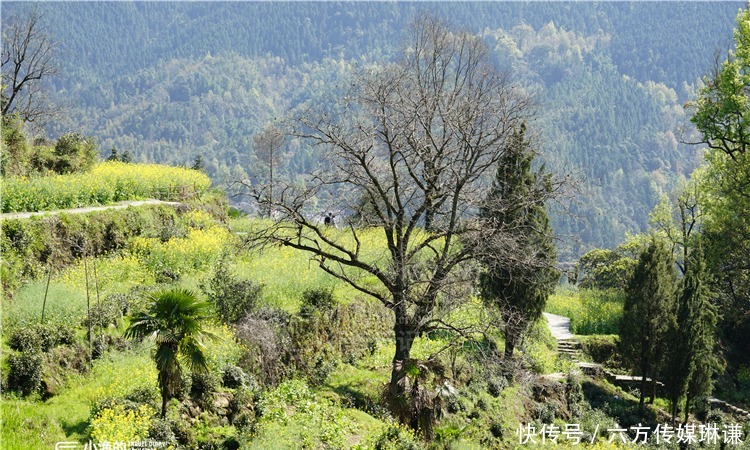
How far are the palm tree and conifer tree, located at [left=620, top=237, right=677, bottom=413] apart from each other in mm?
17677

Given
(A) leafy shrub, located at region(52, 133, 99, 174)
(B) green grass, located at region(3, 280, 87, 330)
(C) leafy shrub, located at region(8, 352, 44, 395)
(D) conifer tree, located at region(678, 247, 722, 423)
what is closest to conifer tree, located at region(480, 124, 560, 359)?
(D) conifer tree, located at region(678, 247, 722, 423)

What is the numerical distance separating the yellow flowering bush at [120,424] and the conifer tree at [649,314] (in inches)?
720

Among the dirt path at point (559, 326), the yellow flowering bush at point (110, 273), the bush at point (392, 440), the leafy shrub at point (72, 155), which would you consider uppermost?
the leafy shrub at point (72, 155)

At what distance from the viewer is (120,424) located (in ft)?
33.2

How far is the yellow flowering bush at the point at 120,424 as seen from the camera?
9.92 m

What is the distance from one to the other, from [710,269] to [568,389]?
447 inches

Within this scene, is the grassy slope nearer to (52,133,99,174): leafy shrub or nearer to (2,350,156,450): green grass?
(2,350,156,450): green grass

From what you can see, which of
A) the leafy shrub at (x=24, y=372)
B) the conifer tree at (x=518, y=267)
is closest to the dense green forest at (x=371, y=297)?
the leafy shrub at (x=24, y=372)

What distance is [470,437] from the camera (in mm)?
16781

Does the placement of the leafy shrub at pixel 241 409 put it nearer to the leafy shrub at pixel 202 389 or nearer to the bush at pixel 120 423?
the leafy shrub at pixel 202 389

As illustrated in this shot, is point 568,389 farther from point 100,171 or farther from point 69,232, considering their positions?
point 100,171

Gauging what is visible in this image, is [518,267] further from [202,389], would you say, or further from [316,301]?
[202,389]

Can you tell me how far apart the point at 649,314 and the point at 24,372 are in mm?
19925

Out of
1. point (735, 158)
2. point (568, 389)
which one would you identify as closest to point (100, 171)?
point (568, 389)
